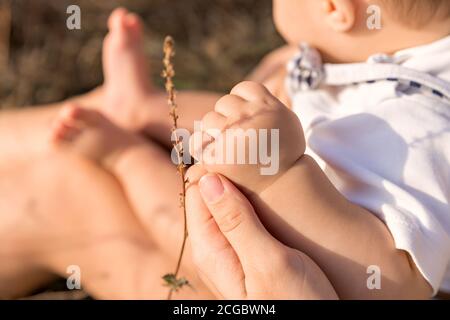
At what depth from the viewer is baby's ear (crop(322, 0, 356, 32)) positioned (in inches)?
54.2

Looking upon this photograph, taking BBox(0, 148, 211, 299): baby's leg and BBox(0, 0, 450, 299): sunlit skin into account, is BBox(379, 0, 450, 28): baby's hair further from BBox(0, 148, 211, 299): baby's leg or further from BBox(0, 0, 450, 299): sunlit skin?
BBox(0, 148, 211, 299): baby's leg

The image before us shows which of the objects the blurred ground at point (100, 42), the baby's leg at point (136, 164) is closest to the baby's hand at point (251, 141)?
the baby's leg at point (136, 164)

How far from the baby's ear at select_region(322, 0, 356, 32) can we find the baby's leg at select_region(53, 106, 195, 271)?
0.45m

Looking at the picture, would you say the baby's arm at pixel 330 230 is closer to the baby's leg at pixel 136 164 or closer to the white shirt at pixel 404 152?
the white shirt at pixel 404 152

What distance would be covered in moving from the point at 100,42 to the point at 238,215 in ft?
5.42

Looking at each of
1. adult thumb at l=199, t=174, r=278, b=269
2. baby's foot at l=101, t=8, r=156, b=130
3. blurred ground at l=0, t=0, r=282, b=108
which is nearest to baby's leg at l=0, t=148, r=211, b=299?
baby's foot at l=101, t=8, r=156, b=130

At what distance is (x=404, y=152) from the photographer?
1244 mm

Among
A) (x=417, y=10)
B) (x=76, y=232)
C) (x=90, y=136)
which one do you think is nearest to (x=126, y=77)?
(x=90, y=136)

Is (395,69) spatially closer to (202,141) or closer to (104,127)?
(202,141)

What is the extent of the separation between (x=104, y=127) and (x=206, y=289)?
497mm

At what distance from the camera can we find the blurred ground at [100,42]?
255cm

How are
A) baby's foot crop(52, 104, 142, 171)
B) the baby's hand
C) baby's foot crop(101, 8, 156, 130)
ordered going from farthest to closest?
1. baby's foot crop(101, 8, 156, 130)
2. baby's foot crop(52, 104, 142, 171)
3. the baby's hand

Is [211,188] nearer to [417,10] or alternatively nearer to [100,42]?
[417,10]

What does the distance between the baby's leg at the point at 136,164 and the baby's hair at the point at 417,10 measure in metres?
0.56
